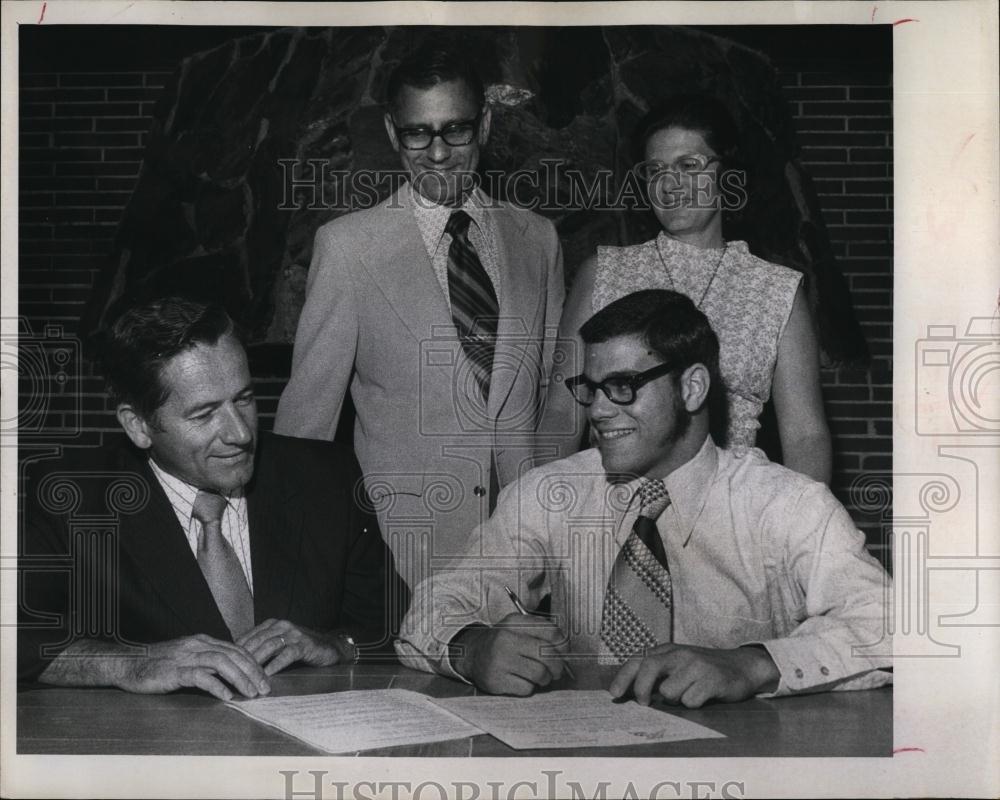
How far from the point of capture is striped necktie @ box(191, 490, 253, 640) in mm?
3506

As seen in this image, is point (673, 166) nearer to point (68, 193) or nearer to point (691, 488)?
→ point (691, 488)

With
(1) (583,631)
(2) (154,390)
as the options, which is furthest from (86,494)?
(1) (583,631)

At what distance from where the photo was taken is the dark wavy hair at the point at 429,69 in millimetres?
3592

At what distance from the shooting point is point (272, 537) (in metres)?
3.52

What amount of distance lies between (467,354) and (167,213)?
0.97 metres

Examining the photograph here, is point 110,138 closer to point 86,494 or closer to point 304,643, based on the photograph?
point 86,494

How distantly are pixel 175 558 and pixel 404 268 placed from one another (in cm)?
105

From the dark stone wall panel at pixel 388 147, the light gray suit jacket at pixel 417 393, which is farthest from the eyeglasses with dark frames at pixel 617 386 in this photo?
the dark stone wall panel at pixel 388 147

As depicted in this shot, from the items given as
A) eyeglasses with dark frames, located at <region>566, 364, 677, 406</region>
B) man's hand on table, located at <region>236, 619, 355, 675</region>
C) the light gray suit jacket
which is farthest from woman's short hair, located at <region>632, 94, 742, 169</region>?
man's hand on table, located at <region>236, 619, 355, 675</region>

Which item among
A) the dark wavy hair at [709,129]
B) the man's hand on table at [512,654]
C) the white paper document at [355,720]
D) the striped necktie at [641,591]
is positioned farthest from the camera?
the dark wavy hair at [709,129]

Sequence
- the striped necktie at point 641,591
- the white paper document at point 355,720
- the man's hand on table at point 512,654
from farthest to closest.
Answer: the striped necktie at point 641,591
the man's hand on table at point 512,654
the white paper document at point 355,720

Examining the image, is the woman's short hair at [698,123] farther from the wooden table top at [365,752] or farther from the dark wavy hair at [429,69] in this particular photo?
the wooden table top at [365,752]

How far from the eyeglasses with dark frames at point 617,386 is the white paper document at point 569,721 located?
2.69 feet

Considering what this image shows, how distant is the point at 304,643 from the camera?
347 cm
